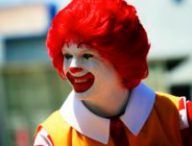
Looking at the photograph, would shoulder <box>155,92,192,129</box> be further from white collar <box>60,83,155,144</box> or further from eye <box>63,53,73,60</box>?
eye <box>63,53,73,60</box>

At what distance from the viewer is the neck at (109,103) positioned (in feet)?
6.80

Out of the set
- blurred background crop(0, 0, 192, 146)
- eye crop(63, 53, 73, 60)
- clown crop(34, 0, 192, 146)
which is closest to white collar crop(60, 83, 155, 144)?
clown crop(34, 0, 192, 146)

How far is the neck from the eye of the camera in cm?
207

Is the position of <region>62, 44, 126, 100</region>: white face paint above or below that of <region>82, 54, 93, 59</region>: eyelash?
below

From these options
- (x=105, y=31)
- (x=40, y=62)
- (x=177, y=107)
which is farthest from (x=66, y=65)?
(x=40, y=62)

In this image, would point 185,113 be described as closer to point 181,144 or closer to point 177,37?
point 181,144

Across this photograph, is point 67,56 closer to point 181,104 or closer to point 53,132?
point 53,132

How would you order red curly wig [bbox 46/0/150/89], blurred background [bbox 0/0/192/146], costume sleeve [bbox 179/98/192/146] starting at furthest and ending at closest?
blurred background [bbox 0/0/192/146] → costume sleeve [bbox 179/98/192/146] → red curly wig [bbox 46/0/150/89]

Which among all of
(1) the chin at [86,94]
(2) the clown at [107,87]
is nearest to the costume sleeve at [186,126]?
(2) the clown at [107,87]

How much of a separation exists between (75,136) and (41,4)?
9.76m

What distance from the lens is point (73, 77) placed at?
6.69 ft

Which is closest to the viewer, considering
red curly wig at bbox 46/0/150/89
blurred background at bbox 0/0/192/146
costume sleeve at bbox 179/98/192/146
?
red curly wig at bbox 46/0/150/89

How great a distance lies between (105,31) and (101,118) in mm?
240

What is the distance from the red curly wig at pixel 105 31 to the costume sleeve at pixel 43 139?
0.63 ft
